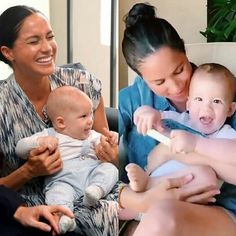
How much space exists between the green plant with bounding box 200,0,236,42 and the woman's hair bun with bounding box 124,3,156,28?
10 cm

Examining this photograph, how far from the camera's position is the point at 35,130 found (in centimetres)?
135

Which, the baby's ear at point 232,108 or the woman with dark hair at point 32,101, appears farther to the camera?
the woman with dark hair at point 32,101

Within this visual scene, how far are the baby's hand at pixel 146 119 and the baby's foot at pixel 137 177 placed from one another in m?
0.07

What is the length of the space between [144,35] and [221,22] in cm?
14

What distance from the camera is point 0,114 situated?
53.1 inches

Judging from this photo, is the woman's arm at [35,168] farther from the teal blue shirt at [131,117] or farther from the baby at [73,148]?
the teal blue shirt at [131,117]

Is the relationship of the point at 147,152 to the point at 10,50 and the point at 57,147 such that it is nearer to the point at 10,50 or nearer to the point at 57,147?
the point at 57,147

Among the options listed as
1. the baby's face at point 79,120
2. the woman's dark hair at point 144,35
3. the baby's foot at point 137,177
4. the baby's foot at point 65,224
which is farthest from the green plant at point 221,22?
the baby's foot at point 65,224

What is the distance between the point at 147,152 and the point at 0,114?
58cm

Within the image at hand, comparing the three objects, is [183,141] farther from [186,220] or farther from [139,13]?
[139,13]

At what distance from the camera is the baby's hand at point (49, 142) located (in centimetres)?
133

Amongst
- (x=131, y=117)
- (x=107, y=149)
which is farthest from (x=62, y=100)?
(x=131, y=117)

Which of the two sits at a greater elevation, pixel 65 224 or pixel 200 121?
pixel 200 121

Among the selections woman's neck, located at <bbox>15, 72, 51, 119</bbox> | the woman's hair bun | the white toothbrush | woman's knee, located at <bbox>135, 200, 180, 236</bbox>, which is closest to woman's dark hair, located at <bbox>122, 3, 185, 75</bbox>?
the woman's hair bun
